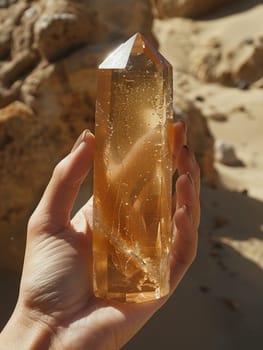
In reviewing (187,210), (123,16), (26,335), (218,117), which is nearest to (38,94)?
(123,16)

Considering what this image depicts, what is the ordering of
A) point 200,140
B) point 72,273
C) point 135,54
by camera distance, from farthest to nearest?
point 200,140 → point 72,273 → point 135,54

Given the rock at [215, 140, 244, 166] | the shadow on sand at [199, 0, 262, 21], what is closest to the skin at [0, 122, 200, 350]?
the rock at [215, 140, 244, 166]

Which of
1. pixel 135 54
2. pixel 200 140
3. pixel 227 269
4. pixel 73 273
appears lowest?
pixel 227 269

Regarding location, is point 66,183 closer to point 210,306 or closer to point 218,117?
point 210,306

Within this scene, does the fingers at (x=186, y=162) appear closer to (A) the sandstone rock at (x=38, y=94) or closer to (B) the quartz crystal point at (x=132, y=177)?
(B) the quartz crystal point at (x=132, y=177)

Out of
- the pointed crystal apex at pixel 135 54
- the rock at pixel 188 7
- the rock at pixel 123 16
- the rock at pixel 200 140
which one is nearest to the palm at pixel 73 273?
the pointed crystal apex at pixel 135 54

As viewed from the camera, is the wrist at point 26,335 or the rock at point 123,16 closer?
the wrist at point 26,335

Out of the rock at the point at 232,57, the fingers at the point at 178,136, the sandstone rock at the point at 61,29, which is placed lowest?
the rock at the point at 232,57
